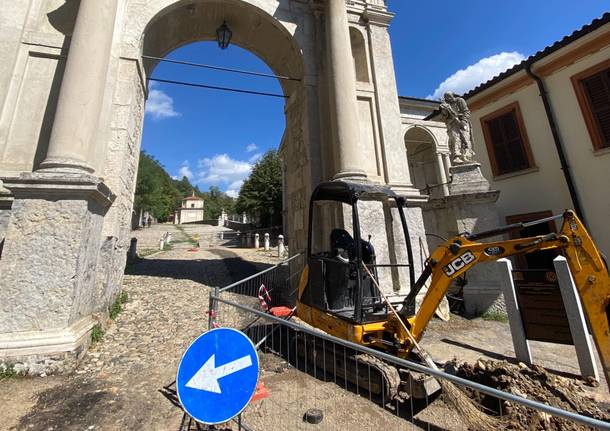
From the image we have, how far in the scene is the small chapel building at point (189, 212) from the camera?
67.6 m

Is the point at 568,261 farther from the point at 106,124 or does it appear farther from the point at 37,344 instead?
the point at 106,124

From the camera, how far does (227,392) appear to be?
2.05 meters

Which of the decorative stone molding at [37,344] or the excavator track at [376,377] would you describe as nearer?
the excavator track at [376,377]

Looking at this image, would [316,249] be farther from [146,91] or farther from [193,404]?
[146,91]

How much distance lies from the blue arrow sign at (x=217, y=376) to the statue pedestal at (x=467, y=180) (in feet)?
25.2

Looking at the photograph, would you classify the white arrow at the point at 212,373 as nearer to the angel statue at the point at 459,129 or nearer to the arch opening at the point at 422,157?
the angel statue at the point at 459,129

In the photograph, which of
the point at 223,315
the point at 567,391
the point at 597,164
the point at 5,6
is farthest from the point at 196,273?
the point at 597,164

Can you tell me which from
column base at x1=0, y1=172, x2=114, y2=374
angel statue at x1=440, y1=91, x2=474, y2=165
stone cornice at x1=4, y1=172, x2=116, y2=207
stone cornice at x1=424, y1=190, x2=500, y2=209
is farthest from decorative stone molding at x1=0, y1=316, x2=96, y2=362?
angel statue at x1=440, y1=91, x2=474, y2=165

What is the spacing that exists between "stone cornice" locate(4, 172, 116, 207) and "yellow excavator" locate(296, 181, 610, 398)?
3.45 metres

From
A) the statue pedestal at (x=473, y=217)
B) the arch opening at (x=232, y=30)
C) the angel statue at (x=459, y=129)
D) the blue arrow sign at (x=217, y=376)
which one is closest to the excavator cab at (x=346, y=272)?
the blue arrow sign at (x=217, y=376)

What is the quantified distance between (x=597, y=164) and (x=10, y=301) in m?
13.8

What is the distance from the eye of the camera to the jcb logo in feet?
11.1

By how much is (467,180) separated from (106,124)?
347 inches

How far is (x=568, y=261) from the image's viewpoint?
3.07m
